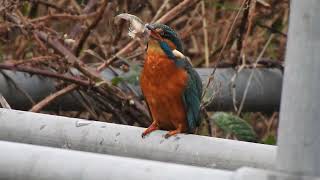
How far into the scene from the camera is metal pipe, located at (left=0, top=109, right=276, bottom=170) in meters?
1.73

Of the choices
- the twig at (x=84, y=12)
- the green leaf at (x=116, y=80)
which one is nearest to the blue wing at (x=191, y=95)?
the green leaf at (x=116, y=80)

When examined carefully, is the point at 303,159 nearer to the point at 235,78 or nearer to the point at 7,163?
the point at 7,163

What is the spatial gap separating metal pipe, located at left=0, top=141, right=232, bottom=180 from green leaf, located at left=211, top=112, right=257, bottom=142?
2.39 metres

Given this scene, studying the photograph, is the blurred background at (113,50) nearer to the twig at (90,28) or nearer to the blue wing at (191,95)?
the twig at (90,28)

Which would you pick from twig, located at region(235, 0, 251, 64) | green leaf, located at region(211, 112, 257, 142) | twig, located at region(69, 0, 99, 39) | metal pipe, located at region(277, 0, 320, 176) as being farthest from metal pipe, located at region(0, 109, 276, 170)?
twig, located at region(69, 0, 99, 39)

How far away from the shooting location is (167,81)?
2.90 meters

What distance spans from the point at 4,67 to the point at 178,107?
1.06 m

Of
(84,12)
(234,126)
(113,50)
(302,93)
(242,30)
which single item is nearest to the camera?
(302,93)

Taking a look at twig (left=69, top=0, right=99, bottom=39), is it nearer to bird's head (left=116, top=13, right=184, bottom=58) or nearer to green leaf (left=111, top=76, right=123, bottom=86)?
green leaf (left=111, top=76, right=123, bottom=86)

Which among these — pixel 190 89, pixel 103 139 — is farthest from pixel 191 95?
pixel 103 139

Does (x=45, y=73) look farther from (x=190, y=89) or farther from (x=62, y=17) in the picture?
(x=190, y=89)

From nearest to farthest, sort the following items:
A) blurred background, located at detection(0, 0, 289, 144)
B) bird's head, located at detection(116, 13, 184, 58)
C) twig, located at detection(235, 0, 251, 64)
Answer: bird's head, located at detection(116, 13, 184, 58), blurred background, located at detection(0, 0, 289, 144), twig, located at detection(235, 0, 251, 64)

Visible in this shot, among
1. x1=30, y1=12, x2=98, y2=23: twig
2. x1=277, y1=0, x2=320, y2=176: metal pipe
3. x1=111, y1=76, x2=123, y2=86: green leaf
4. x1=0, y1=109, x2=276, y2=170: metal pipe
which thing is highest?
x1=277, y1=0, x2=320, y2=176: metal pipe

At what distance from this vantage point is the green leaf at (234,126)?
12.1ft
